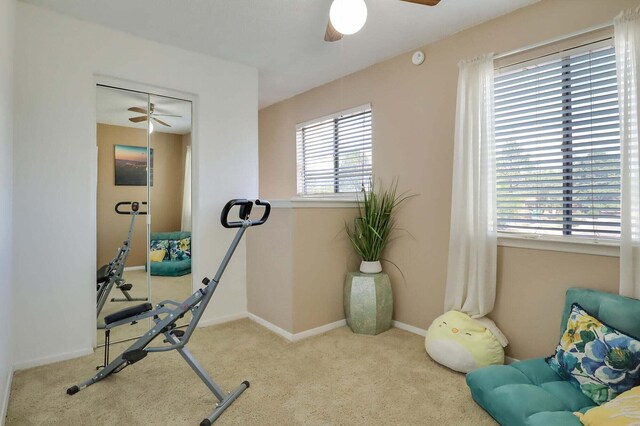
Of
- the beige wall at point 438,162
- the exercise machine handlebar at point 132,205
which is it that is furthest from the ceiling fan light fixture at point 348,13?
the exercise machine handlebar at point 132,205

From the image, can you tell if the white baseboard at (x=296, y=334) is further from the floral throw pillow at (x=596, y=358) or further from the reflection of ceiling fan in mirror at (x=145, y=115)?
the reflection of ceiling fan in mirror at (x=145, y=115)

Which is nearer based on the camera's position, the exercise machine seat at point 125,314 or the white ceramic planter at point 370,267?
the exercise machine seat at point 125,314

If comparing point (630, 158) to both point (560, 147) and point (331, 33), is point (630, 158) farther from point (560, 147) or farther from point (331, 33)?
point (331, 33)

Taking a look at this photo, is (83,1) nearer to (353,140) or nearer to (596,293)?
(353,140)

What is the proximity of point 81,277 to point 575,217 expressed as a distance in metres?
3.58

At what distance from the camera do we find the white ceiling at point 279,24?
97.0 inches

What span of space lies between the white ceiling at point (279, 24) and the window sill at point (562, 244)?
1.63 m

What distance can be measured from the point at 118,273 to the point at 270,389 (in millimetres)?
1698

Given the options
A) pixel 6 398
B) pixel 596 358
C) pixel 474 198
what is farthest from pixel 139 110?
pixel 596 358

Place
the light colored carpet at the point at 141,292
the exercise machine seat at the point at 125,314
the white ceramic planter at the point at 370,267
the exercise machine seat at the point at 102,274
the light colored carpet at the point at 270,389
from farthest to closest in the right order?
1. the white ceramic planter at the point at 370,267
2. the light colored carpet at the point at 141,292
3. the exercise machine seat at the point at 102,274
4. the exercise machine seat at the point at 125,314
5. the light colored carpet at the point at 270,389

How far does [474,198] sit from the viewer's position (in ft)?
8.59

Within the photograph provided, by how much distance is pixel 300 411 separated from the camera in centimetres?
197

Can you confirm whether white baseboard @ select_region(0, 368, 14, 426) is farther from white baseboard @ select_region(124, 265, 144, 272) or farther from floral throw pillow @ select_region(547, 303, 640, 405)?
floral throw pillow @ select_region(547, 303, 640, 405)

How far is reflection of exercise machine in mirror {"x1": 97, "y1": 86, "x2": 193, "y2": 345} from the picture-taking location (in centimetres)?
288
